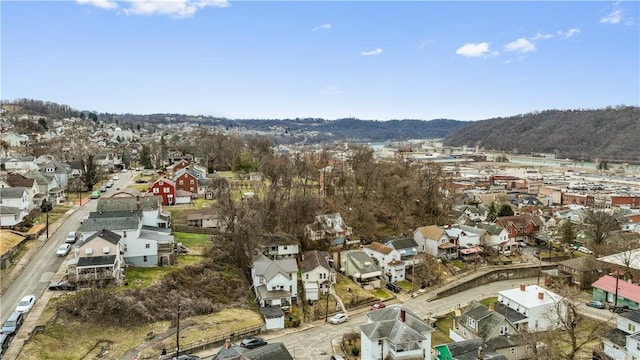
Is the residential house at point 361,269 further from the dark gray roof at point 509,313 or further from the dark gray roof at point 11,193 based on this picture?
the dark gray roof at point 11,193

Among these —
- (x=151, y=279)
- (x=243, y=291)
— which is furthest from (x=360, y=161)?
(x=151, y=279)

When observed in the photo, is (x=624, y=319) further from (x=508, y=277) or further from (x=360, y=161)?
(x=360, y=161)

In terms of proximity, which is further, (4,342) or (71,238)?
(71,238)

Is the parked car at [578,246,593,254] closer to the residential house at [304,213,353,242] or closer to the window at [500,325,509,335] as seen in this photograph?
the window at [500,325,509,335]

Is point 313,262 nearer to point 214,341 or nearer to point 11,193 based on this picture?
point 214,341

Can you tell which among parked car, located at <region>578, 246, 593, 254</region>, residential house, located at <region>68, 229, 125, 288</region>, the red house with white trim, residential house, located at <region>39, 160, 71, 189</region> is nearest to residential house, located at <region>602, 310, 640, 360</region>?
parked car, located at <region>578, 246, 593, 254</region>

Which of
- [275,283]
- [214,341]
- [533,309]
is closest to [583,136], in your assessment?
[533,309]

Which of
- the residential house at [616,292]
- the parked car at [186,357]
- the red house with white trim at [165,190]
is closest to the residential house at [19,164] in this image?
the red house with white trim at [165,190]
